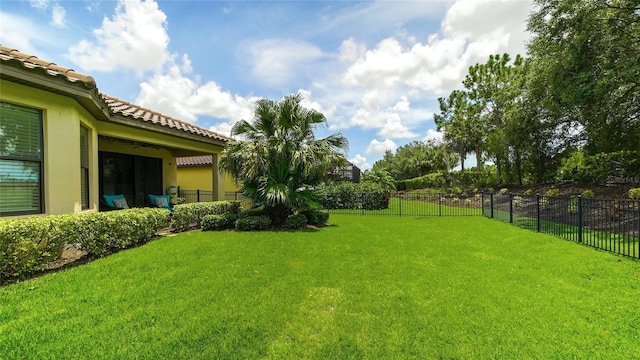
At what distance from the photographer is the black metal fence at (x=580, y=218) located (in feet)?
22.2

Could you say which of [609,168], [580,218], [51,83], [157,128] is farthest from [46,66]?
[609,168]

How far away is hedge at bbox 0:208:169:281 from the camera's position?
13.8 feet

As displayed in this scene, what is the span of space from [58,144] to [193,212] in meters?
3.88

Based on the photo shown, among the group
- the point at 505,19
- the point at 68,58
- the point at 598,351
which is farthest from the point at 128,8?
the point at 505,19

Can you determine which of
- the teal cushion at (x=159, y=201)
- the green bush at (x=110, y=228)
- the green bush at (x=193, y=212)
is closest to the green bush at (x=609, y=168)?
the green bush at (x=193, y=212)

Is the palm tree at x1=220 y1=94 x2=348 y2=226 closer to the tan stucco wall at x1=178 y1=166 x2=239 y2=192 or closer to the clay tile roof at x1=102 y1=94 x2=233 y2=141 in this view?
the clay tile roof at x1=102 y1=94 x2=233 y2=141

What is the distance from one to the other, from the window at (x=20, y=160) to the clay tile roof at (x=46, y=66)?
32.3 inches

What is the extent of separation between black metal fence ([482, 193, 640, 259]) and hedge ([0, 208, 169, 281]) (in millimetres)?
10234

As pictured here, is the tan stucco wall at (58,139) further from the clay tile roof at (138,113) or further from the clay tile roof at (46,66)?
the clay tile roof at (138,113)

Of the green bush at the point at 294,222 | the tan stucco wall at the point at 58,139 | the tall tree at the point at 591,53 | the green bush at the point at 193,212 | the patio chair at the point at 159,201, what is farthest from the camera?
the patio chair at the point at 159,201

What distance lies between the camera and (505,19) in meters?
11.0

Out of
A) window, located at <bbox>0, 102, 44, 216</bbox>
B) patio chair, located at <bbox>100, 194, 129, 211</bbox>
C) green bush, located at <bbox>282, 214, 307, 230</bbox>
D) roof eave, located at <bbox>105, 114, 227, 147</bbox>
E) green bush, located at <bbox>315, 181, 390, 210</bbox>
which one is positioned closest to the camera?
window, located at <bbox>0, 102, 44, 216</bbox>

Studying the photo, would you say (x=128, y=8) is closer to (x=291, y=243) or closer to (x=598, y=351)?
(x=291, y=243)

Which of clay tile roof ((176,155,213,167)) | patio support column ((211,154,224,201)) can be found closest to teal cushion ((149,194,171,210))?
patio support column ((211,154,224,201))
